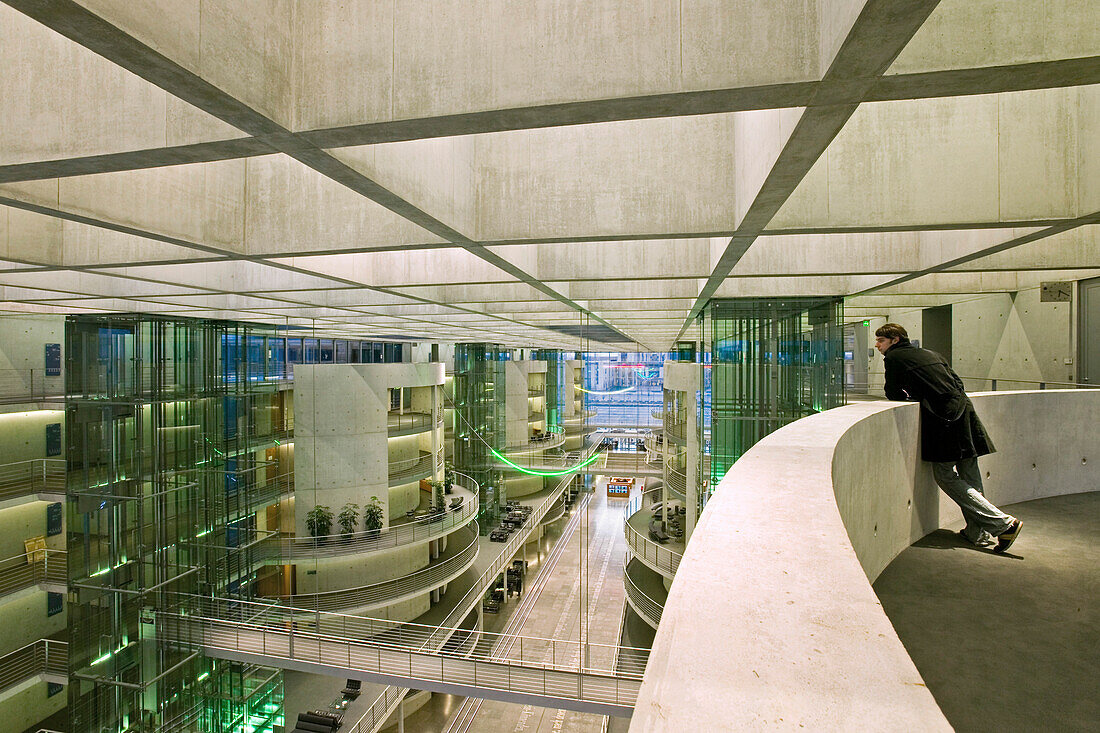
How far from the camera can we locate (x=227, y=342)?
11.6 metres

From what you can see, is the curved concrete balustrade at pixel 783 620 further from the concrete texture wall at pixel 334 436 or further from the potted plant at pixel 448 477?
the potted plant at pixel 448 477

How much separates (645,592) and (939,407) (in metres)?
11.7

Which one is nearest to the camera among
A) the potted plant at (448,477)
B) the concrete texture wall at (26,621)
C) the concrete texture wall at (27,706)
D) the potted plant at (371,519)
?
the concrete texture wall at (27,706)

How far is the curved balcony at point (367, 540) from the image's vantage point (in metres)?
14.2

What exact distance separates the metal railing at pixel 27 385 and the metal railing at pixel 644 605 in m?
16.7

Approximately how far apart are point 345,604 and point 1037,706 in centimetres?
1561

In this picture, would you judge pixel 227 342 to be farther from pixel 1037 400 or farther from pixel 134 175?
pixel 1037 400

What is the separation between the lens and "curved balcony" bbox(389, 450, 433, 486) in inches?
685

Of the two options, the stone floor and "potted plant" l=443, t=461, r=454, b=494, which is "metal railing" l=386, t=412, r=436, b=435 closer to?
"potted plant" l=443, t=461, r=454, b=494

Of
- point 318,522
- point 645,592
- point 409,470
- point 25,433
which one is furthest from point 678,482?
point 25,433

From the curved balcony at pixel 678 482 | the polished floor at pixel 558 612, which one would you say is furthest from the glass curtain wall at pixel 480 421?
the curved balcony at pixel 678 482

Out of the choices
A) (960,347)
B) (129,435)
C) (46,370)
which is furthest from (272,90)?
(46,370)

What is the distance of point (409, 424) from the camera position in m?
19.2

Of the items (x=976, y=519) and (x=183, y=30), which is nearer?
(x=183, y=30)
